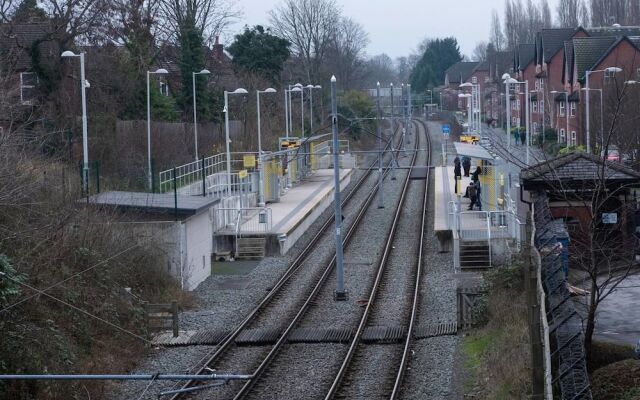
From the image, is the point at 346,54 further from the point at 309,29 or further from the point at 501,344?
the point at 501,344

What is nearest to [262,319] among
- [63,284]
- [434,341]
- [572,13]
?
[434,341]

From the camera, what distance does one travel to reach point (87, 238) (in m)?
18.8

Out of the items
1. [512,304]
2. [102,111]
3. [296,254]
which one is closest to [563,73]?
[102,111]

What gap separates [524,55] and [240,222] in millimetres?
53083

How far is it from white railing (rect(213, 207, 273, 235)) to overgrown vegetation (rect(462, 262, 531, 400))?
9.97 meters

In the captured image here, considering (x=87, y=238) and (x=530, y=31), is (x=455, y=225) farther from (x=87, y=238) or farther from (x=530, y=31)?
(x=530, y=31)

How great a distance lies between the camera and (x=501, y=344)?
622 inches

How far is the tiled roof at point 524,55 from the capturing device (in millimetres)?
76562

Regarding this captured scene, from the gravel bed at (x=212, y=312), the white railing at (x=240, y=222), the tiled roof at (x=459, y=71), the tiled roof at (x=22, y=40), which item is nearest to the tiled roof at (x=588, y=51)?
the gravel bed at (x=212, y=312)

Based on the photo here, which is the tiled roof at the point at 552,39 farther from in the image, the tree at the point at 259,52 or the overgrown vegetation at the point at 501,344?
the overgrown vegetation at the point at 501,344

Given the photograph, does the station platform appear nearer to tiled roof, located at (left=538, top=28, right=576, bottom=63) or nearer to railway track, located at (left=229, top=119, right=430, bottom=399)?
railway track, located at (left=229, top=119, right=430, bottom=399)

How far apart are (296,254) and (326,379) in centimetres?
1325

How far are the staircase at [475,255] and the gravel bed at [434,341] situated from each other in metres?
0.44

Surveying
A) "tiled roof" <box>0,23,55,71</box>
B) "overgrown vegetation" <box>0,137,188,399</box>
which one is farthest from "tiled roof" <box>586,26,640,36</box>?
"overgrown vegetation" <box>0,137,188,399</box>
